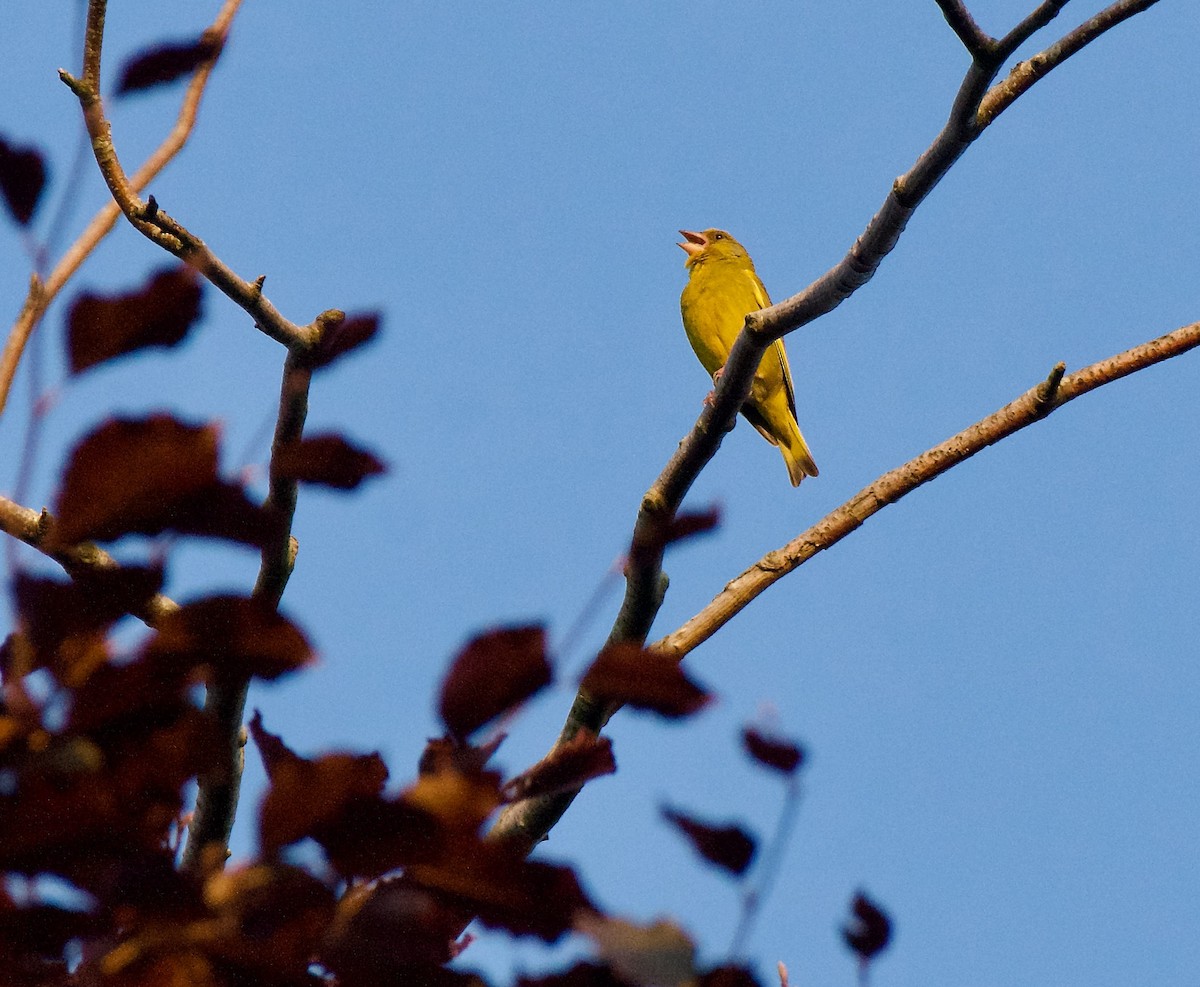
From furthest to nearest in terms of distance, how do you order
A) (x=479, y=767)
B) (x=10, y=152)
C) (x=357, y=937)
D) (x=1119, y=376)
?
(x=1119, y=376) < (x=10, y=152) < (x=479, y=767) < (x=357, y=937)

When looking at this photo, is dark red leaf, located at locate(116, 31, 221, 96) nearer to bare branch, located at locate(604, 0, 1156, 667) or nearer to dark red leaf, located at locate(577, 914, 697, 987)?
dark red leaf, located at locate(577, 914, 697, 987)

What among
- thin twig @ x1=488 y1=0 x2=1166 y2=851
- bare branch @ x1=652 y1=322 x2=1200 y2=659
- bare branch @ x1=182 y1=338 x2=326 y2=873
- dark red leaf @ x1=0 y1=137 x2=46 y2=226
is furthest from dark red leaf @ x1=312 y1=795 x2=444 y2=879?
bare branch @ x1=652 y1=322 x2=1200 y2=659

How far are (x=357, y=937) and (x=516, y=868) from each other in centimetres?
13

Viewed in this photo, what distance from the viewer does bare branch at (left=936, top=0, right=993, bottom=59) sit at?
211 centimetres

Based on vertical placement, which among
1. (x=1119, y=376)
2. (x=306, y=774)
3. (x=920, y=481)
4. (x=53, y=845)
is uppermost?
(x=1119, y=376)

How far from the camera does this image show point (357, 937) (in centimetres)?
83

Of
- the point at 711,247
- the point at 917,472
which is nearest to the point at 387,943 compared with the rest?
the point at 917,472

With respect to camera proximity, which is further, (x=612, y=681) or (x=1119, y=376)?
(x=1119, y=376)

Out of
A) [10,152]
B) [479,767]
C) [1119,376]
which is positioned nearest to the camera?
[479,767]

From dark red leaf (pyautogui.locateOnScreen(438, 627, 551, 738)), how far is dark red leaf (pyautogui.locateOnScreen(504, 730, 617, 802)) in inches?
2.1

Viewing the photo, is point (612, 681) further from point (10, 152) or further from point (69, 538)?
point (10, 152)

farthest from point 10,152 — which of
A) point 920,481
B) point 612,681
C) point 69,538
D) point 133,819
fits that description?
point 920,481

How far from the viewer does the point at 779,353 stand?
8.85 metres

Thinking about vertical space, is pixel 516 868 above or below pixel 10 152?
below
